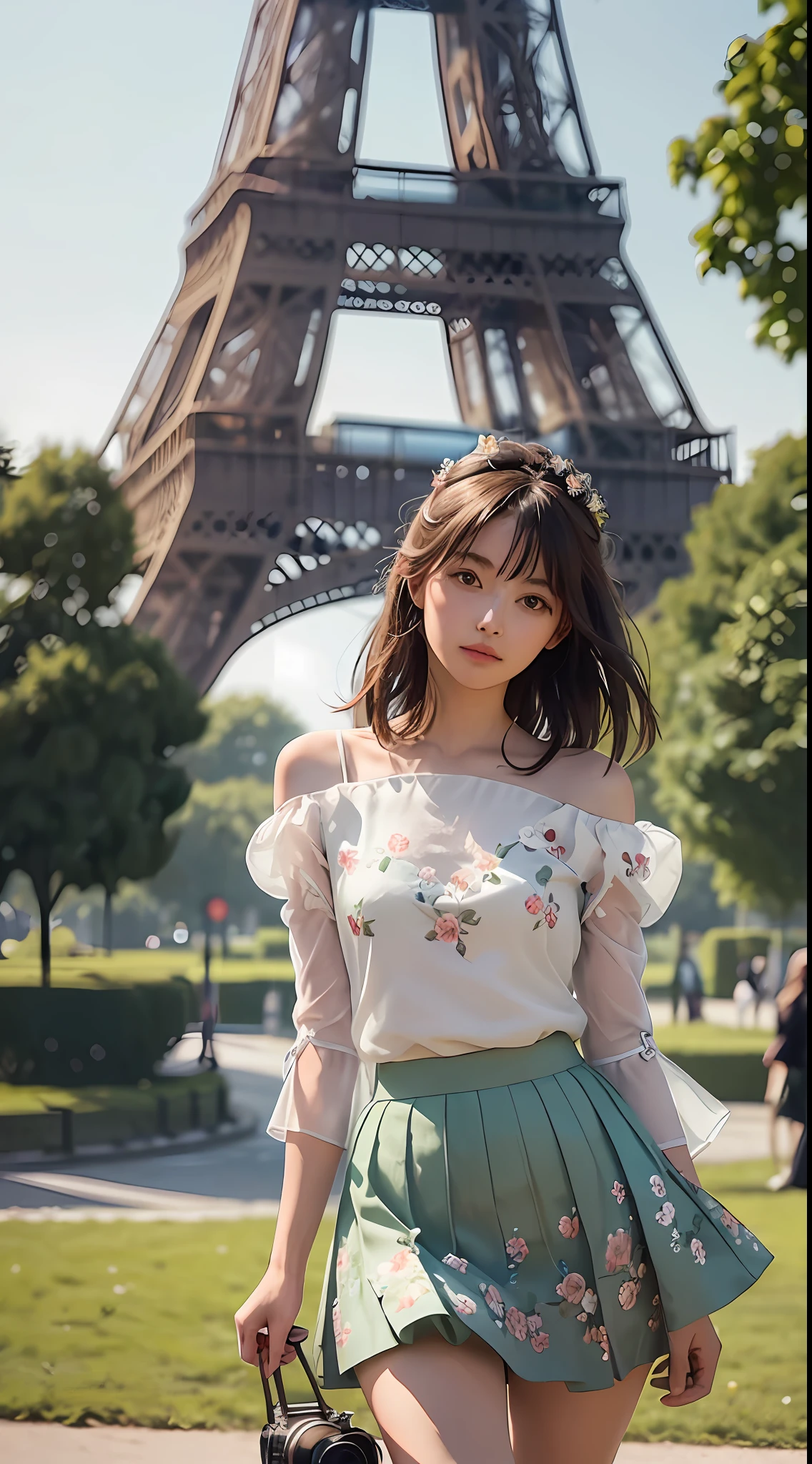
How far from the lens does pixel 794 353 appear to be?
3082mm

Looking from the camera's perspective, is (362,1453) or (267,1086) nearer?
(362,1453)

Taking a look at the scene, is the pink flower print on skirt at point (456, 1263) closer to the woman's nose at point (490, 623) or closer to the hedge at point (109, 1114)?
the woman's nose at point (490, 623)

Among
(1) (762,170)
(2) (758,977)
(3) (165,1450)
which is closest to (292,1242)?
(3) (165,1450)

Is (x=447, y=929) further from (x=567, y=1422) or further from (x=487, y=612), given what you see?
(x=567, y=1422)

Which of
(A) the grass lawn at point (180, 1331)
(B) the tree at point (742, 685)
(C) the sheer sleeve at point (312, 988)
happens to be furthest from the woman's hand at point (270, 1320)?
(B) the tree at point (742, 685)

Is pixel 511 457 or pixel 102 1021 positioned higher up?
pixel 511 457

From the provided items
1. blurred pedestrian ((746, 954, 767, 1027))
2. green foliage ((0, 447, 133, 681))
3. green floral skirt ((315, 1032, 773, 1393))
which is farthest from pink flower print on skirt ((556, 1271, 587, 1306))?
blurred pedestrian ((746, 954, 767, 1027))

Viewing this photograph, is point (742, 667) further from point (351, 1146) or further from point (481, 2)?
point (351, 1146)

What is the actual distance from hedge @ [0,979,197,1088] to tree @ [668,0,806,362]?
3.76m

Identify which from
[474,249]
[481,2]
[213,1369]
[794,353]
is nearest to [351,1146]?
[794,353]

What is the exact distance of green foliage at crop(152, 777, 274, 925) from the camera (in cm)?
582

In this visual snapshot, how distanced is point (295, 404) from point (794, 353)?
3634 millimetres

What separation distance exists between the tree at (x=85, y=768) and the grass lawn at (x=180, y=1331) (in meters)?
1.17

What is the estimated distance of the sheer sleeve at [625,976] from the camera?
1241 mm
